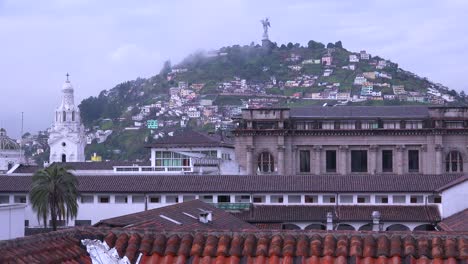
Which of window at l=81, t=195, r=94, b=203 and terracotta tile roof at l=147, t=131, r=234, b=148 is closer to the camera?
window at l=81, t=195, r=94, b=203

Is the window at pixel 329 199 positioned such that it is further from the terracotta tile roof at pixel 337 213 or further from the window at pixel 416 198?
the window at pixel 416 198

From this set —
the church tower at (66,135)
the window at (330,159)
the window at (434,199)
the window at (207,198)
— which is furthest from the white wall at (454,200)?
the church tower at (66,135)

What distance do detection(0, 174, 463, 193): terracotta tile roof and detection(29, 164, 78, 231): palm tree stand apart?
471 cm

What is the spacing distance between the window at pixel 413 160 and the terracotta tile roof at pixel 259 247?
68955mm

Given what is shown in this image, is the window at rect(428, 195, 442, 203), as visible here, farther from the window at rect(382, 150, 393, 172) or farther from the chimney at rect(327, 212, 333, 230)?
the window at rect(382, 150, 393, 172)

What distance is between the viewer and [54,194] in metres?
48.6

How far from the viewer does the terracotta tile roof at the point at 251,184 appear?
5347 centimetres

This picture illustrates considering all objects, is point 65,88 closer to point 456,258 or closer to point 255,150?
point 255,150

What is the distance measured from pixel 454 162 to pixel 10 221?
53094 millimetres

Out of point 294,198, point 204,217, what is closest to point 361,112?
point 294,198

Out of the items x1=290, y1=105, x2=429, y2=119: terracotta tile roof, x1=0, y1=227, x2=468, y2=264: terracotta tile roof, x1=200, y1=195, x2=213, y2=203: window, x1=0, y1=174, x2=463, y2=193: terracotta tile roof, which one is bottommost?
x1=200, y1=195, x2=213, y2=203: window

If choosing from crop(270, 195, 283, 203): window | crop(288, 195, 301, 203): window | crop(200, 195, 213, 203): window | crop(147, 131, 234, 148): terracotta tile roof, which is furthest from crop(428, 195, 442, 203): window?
crop(147, 131, 234, 148): terracotta tile roof

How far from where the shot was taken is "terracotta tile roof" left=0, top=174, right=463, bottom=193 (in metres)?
53.5

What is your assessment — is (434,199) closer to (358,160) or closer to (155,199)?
(155,199)
